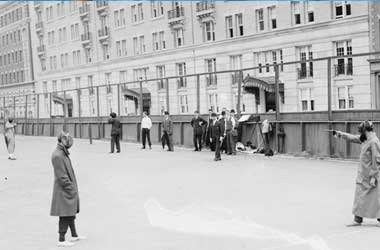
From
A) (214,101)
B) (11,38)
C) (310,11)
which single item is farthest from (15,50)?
(214,101)

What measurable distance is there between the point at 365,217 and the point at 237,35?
42.9 metres

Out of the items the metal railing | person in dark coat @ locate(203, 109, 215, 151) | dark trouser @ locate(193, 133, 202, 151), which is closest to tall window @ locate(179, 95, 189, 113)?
person in dark coat @ locate(203, 109, 215, 151)

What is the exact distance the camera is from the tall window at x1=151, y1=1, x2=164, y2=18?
60.9m

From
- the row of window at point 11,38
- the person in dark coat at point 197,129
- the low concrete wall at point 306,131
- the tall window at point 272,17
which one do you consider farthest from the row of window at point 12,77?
the person in dark coat at point 197,129

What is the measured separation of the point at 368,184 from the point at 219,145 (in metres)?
11.5

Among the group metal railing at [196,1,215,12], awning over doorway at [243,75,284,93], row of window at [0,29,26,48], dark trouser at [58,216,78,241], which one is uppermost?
row of window at [0,29,26,48]

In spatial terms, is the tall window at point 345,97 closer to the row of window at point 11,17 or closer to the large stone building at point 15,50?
the large stone building at point 15,50

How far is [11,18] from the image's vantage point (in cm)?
9694

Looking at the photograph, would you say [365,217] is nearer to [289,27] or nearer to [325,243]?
[325,243]

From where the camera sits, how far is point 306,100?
2153 cm

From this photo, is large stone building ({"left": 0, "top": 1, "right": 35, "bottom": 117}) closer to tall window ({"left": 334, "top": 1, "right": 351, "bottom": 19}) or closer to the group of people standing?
tall window ({"left": 334, "top": 1, "right": 351, "bottom": 19})

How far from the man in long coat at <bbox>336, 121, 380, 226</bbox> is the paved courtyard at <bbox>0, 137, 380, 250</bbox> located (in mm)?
278

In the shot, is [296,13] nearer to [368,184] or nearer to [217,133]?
[217,133]

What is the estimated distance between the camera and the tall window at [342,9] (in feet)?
141
